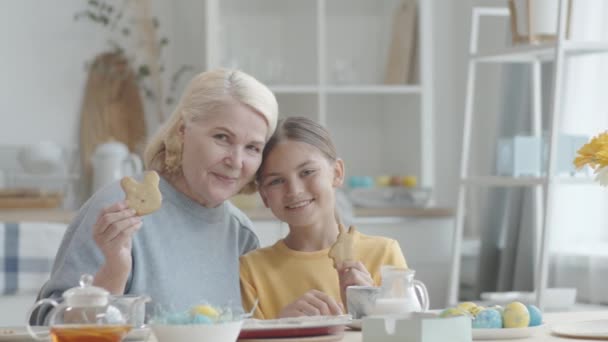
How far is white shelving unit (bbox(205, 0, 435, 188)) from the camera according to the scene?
14.0ft

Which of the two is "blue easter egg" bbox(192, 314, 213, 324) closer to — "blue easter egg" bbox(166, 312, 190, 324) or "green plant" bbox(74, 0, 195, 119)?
"blue easter egg" bbox(166, 312, 190, 324)

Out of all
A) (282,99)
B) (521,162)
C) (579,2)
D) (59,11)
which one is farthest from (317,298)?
(59,11)

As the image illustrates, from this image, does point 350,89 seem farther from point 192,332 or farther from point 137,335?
point 192,332

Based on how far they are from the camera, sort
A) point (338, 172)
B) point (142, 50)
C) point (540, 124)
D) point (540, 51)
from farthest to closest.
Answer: point (142, 50) → point (540, 124) → point (540, 51) → point (338, 172)

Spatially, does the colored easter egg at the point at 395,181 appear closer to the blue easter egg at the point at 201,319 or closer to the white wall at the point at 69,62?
the white wall at the point at 69,62

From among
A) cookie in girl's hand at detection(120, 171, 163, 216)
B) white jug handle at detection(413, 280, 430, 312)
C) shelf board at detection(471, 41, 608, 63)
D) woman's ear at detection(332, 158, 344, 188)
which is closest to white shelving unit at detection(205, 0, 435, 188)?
shelf board at detection(471, 41, 608, 63)

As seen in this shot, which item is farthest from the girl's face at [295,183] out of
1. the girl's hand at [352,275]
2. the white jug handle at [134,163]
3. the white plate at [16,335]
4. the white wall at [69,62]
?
the white wall at [69,62]

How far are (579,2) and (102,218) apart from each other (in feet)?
7.41

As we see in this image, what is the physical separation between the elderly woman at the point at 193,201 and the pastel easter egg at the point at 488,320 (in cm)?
57

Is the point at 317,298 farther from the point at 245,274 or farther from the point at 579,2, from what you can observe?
the point at 579,2

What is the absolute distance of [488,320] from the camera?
A: 163 centimetres

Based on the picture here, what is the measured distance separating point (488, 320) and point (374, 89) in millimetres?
2706

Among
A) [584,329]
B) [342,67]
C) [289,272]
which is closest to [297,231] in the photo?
→ [289,272]

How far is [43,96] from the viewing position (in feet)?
14.7
